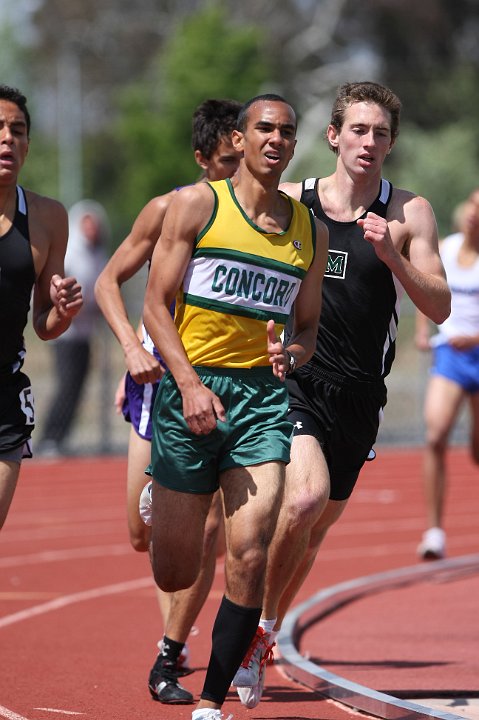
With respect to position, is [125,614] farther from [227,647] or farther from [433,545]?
[227,647]

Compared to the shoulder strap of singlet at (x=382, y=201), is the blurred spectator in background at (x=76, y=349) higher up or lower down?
higher up

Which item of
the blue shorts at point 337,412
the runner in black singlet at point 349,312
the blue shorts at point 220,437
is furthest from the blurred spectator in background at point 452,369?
the blue shorts at point 220,437

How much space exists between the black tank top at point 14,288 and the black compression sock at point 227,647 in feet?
4.91

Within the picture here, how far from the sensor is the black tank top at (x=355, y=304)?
664cm

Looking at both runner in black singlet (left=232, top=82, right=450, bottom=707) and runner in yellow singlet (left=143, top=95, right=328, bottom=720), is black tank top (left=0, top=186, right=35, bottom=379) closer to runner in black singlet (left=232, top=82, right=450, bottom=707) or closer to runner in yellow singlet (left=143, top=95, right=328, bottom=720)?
runner in yellow singlet (left=143, top=95, right=328, bottom=720)

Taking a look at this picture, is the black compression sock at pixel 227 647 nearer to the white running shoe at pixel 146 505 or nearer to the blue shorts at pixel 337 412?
the white running shoe at pixel 146 505

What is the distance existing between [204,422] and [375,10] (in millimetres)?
58210

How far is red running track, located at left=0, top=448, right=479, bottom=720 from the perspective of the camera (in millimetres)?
6703

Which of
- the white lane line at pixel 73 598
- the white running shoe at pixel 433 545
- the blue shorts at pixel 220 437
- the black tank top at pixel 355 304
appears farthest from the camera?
the white running shoe at pixel 433 545

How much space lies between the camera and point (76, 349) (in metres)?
18.5

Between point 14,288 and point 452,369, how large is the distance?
5860mm

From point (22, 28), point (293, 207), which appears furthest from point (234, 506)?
point (22, 28)

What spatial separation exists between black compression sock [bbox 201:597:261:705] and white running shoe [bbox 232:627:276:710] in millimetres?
139

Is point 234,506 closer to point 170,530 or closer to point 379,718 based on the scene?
point 170,530
